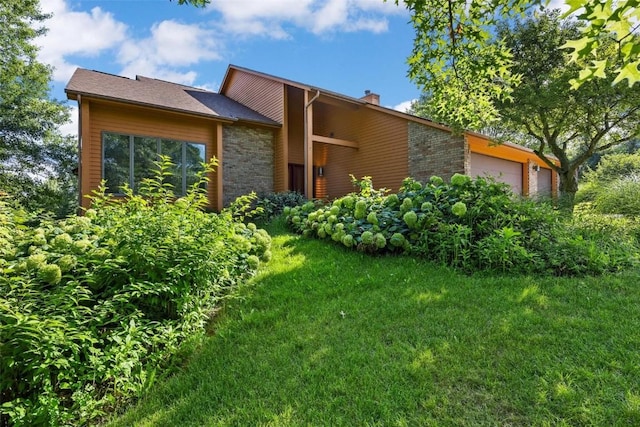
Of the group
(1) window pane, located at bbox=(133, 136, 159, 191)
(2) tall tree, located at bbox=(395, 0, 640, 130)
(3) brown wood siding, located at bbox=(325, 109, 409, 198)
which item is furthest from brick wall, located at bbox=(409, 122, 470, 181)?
(1) window pane, located at bbox=(133, 136, 159, 191)

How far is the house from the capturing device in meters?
8.50

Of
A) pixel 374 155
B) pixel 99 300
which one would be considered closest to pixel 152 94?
pixel 374 155

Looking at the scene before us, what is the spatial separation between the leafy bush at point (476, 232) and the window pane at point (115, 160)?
20.4 ft

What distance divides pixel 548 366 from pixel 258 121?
34.2 feet

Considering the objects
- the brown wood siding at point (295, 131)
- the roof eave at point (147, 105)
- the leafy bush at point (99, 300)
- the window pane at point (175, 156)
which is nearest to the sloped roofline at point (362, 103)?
the brown wood siding at point (295, 131)

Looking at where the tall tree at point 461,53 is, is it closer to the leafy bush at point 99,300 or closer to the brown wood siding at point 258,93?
the leafy bush at point 99,300

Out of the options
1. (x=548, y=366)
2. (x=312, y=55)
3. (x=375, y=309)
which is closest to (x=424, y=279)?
(x=375, y=309)

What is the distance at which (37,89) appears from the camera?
15633 mm

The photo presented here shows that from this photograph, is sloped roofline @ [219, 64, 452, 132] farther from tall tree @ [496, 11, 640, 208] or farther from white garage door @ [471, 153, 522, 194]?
tall tree @ [496, 11, 640, 208]

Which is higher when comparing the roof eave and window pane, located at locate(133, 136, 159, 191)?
the roof eave

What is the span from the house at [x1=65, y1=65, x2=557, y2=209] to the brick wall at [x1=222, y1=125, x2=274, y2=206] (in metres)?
0.03

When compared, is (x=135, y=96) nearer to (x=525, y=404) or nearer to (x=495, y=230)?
(x=495, y=230)

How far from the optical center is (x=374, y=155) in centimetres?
1216

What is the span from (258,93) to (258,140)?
102 inches
